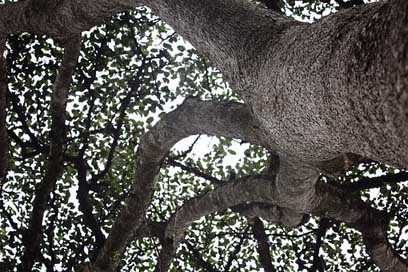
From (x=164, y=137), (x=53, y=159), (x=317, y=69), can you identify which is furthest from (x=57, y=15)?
(x=317, y=69)

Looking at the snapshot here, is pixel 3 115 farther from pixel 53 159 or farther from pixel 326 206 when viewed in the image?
pixel 326 206

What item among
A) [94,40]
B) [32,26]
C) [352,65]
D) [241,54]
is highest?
[94,40]

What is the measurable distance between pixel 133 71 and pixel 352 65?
6.00 meters

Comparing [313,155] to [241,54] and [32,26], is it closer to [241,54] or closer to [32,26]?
[241,54]

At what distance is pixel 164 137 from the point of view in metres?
4.11

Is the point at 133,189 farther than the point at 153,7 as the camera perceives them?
Yes

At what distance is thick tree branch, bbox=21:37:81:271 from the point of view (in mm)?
5195

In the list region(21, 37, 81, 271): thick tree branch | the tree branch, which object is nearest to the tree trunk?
the tree branch

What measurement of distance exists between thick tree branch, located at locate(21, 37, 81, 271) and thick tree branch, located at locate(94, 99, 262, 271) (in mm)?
998

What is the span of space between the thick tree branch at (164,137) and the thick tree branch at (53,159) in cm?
100

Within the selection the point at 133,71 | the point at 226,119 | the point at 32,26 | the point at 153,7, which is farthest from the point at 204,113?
the point at 133,71

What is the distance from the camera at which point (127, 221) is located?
15.6 ft

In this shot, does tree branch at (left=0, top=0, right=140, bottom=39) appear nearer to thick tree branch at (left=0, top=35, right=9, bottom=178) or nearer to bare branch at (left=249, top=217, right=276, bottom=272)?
thick tree branch at (left=0, top=35, right=9, bottom=178)

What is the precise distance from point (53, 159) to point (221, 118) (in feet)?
9.59
